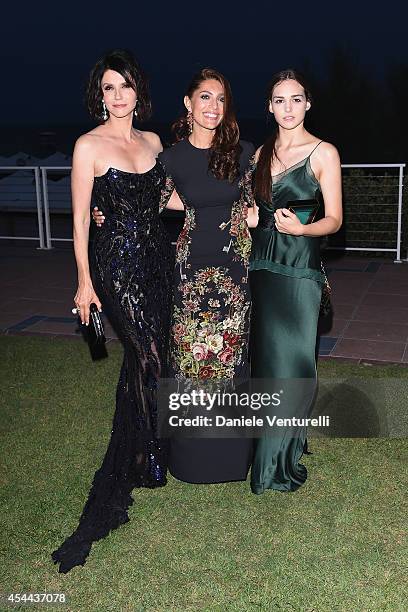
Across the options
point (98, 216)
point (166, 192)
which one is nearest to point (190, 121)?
point (166, 192)

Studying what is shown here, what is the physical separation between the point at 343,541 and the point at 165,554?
0.80m

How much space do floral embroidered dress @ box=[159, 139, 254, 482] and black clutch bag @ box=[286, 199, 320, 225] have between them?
33 centimetres

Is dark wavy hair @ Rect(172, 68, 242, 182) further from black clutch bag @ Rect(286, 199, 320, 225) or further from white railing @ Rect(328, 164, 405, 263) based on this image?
white railing @ Rect(328, 164, 405, 263)

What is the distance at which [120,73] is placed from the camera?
131 inches

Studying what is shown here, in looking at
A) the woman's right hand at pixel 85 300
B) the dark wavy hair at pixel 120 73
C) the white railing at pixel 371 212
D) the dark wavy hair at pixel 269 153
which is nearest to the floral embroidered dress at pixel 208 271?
the dark wavy hair at pixel 269 153

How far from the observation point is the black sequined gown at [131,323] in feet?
11.0

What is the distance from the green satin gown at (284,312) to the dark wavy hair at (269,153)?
0.04 metres

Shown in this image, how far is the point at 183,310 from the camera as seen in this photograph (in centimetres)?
359

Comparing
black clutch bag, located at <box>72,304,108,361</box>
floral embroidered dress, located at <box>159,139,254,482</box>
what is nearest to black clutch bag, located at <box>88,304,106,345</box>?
black clutch bag, located at <box>72,304,108,361</box>

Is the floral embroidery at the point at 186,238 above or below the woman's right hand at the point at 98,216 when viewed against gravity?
below

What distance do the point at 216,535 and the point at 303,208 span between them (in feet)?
5.05

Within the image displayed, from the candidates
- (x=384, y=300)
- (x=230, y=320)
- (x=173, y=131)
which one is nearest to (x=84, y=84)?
(x=173, y=131)

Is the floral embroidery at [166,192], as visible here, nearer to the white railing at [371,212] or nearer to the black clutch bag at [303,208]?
the black clutch bag at [303,208]

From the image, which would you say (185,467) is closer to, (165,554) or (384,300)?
(165,554)
